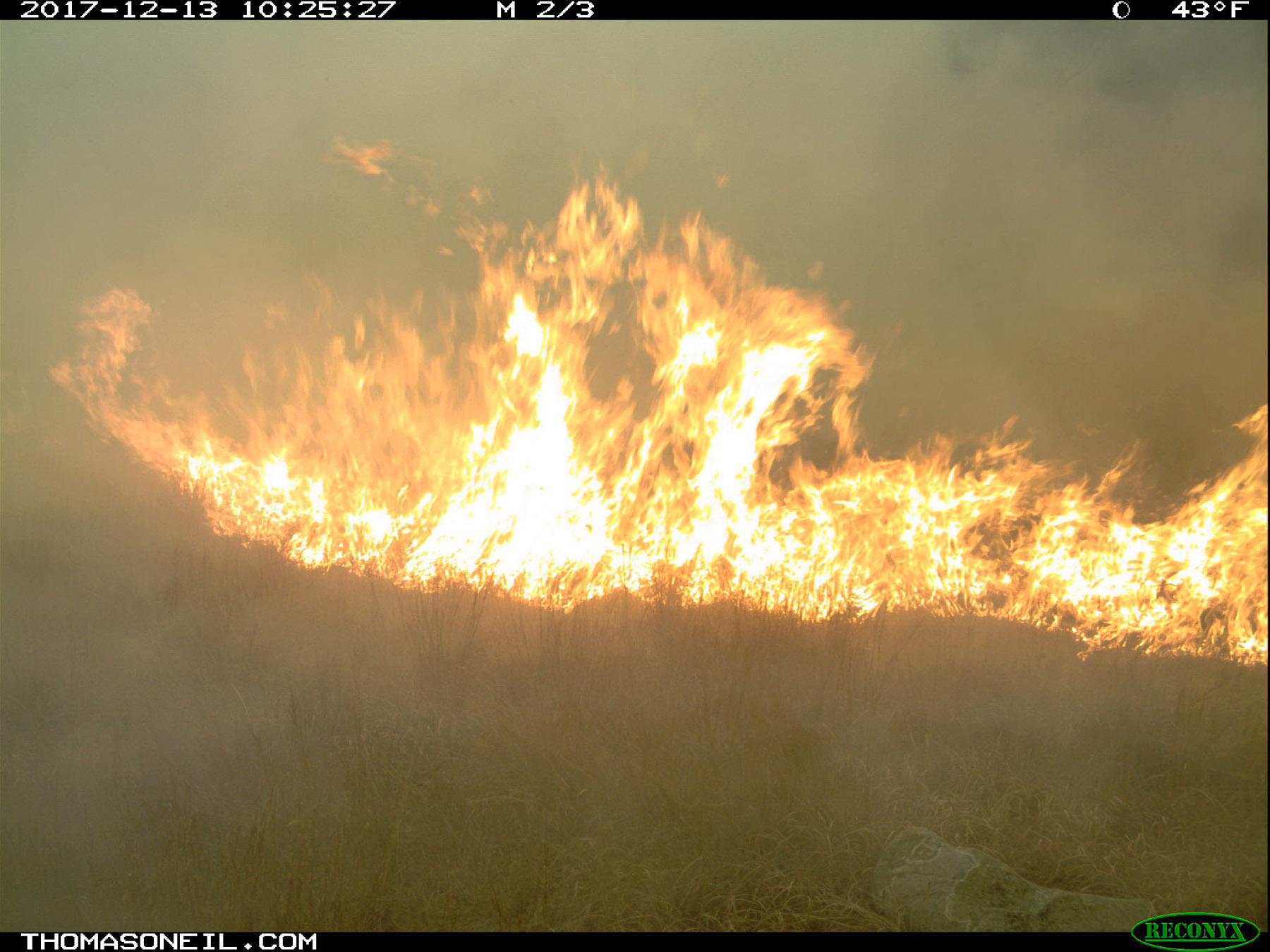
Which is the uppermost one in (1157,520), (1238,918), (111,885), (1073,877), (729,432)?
(729,432)

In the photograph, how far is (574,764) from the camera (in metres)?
4.78

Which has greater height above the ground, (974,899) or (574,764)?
(574,764)

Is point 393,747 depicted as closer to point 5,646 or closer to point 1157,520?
point 5,646

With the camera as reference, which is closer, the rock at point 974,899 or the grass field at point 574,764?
the rock at point 974,899

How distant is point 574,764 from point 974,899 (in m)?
2.23

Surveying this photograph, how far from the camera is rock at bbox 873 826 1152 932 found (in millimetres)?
3525

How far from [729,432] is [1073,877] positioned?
4.00m

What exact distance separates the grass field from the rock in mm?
187

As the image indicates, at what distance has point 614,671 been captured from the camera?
18.7ft

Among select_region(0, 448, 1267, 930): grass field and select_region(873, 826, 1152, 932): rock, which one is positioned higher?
select_region(0, 448, 1267, 930): grass field

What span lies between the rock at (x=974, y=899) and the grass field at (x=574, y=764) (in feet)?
0.61

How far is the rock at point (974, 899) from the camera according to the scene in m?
3.53

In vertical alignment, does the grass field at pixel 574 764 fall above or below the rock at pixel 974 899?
above

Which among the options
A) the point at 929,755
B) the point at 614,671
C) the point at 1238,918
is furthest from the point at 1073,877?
the point at 614,671
